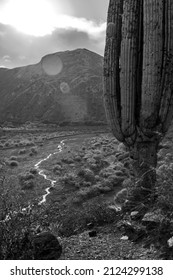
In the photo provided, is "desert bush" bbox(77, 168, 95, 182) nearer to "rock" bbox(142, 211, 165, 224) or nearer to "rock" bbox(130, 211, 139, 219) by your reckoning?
"rock" bbox(130, 211, 139, 219)

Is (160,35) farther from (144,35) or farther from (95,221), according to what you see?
(95,221)

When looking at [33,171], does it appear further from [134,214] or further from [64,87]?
[64,87]

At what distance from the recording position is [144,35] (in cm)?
740

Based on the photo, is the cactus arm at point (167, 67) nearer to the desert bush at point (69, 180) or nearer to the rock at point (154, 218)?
the rock at point (154, 218)

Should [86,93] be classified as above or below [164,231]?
above

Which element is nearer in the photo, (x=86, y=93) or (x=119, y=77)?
(x=119, y=77)

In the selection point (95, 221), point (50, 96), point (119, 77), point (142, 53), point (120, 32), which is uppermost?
point (50, 96)

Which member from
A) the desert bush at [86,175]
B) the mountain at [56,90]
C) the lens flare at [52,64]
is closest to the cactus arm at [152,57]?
the desert bush at [86,175]

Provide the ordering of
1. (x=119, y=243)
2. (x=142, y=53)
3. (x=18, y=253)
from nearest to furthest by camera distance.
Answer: (x=18, y=253) → (x=119, y=243) → (x=142, y=53)

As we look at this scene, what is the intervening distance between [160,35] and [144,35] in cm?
35

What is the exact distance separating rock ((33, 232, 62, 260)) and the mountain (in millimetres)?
58899

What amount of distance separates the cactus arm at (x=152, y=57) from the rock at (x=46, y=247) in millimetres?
3586

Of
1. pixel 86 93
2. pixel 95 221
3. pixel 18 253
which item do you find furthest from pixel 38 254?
pixel 86 93

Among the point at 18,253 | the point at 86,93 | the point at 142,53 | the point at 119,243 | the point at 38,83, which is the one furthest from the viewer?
the point at 38,83
